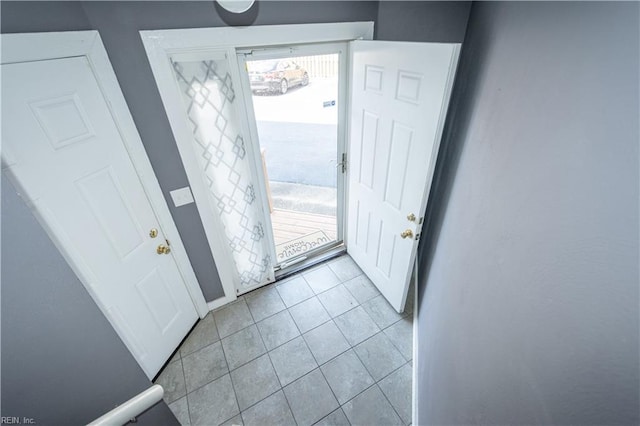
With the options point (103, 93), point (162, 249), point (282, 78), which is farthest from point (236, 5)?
point (282, 78)

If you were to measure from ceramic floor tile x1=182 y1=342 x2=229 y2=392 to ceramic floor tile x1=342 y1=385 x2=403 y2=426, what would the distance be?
90 centimetres

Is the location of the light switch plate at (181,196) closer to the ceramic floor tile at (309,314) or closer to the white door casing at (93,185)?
the white door casing at (93,185)

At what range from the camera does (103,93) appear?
1.31m

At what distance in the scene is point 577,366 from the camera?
1.73ft

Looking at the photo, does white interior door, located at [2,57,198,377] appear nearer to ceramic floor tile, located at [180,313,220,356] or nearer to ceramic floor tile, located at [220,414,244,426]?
ceramic floor tile, located at [180,313,220,356]

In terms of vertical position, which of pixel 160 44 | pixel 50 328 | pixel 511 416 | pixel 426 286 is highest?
pixel 160 44

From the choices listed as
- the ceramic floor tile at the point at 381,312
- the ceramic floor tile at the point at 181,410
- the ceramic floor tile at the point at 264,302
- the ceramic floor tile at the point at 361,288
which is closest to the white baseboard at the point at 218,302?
the ceramic floor tile at the point at 264,302

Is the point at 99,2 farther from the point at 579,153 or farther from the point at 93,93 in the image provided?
the point at 579,153

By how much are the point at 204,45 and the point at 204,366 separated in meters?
2.10

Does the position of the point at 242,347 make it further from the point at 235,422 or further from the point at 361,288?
the point at 361,288

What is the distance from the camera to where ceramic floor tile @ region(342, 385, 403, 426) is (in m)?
1.58

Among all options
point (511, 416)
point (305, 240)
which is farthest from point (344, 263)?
point (511, 416)

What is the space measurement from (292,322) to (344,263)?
83cm

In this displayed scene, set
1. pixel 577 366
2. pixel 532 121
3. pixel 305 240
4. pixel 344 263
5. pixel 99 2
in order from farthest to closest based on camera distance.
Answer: pixel 305 240 < pixel 344 263 < pixel 99 2 < pixel 532 121 < pixel 577 366
